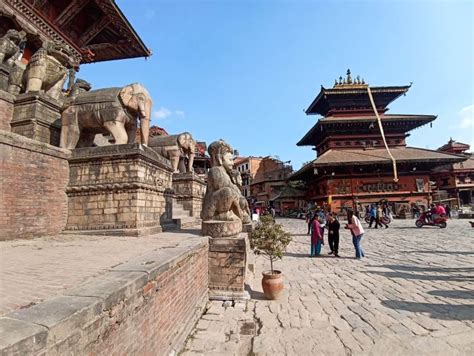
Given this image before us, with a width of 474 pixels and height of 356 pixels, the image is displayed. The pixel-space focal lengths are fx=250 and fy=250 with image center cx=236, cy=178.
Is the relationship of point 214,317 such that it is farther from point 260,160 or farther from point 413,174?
point 260,160

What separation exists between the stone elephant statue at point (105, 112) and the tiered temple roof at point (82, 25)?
6577mm

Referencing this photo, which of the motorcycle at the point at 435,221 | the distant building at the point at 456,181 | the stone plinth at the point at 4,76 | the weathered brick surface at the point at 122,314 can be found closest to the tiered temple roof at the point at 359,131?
the motorcycle at the point at 435,221

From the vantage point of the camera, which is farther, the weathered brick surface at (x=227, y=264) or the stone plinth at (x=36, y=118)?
the stone plinth at (x=36, y=118)

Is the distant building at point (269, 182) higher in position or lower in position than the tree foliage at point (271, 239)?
higher

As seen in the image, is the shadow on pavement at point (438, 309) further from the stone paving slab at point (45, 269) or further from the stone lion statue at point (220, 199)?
the stone paving slab at point (45, 269)

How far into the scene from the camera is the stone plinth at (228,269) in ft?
15.4

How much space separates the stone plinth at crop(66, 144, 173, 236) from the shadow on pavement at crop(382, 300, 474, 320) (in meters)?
5.36

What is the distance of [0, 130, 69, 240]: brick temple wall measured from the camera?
4.84 meters

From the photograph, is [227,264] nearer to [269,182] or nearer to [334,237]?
[334,237]

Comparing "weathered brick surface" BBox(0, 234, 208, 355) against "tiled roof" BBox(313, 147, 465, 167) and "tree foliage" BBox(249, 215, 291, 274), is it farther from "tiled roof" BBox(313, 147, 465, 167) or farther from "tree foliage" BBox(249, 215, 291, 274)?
"tiled roof" BBox(313, 147, 465, 167)

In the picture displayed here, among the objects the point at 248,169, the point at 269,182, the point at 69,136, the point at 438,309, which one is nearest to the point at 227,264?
the point at 438,309

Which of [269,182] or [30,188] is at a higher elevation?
[269,182]

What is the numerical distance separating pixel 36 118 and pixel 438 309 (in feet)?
34.5

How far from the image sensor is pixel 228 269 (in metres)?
4.77
